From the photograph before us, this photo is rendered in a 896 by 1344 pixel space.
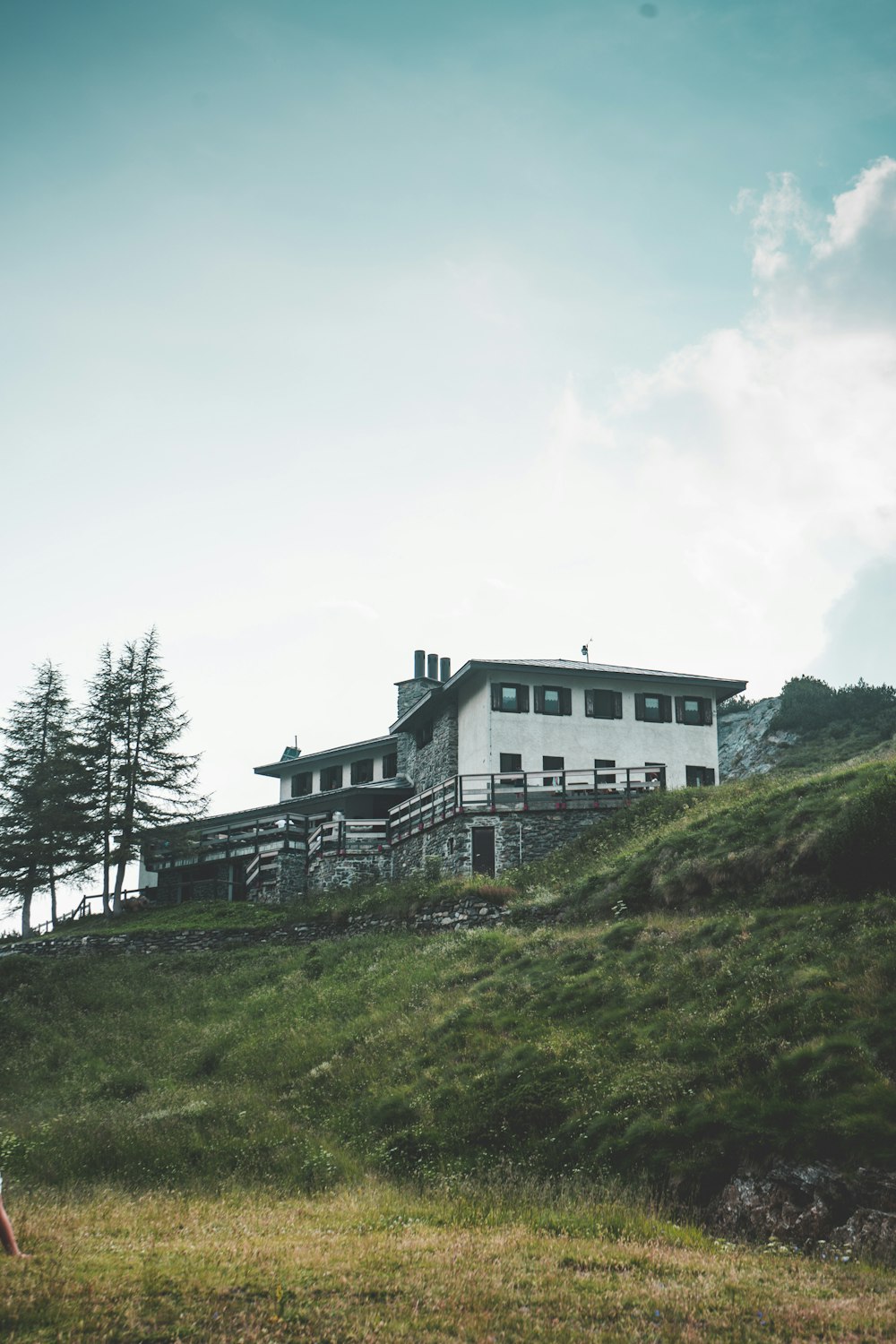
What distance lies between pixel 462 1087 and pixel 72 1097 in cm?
1020

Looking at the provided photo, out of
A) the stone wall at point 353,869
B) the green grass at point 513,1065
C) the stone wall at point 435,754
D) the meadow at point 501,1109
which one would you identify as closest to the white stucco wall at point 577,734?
the stone wall at point 435,754

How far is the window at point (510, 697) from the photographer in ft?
143

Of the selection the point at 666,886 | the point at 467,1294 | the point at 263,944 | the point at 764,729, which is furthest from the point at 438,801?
the point at 764,729

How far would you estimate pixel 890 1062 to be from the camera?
1421 centimetres

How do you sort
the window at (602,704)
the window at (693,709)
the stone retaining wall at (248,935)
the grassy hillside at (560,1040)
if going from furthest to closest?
1. the window at (693,709)
2. the window at (602,704)
3. the stone retaining wall at (248,935)
4. the grassy hillside at (560,1040)

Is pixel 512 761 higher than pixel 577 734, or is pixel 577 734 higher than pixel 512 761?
pixel 577 734

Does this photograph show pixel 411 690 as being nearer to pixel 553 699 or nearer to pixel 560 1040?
pixel 553 699

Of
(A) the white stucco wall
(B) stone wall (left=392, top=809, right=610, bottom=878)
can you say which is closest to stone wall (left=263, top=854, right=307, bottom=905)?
(A) the white stucco wall

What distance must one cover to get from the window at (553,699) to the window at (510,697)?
563 millimetres

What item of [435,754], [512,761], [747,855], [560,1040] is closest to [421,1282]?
[560,1040]

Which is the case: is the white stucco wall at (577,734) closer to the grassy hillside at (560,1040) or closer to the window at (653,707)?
the window at (653,707)

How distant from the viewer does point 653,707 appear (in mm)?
45969

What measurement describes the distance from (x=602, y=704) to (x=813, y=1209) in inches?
1303

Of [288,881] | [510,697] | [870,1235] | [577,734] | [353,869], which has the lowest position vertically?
[870,1235]
